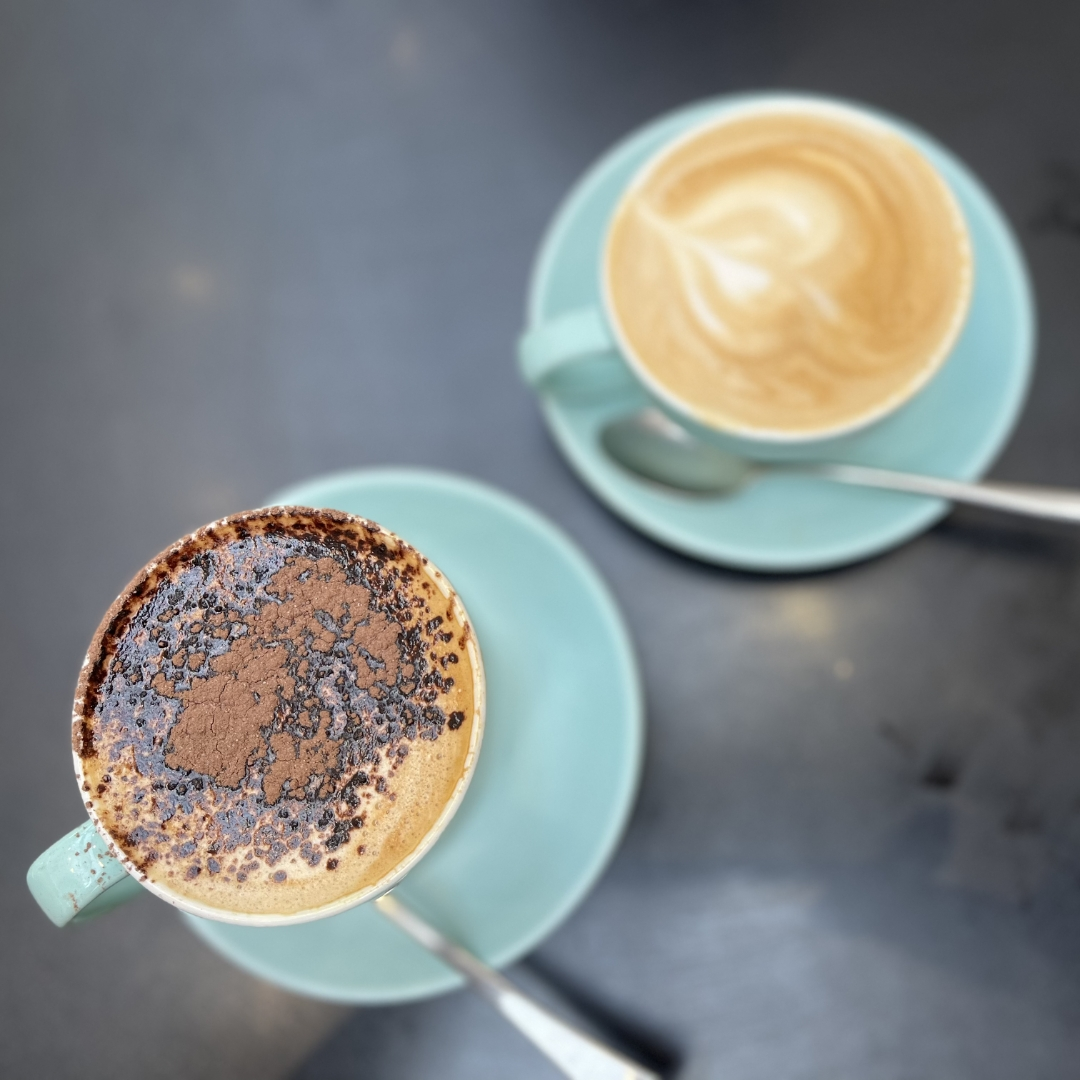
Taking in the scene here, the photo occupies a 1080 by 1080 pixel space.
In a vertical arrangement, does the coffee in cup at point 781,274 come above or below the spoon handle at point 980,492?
above

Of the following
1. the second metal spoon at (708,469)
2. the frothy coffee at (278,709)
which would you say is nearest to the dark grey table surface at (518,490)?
the second metal spoon at (708,469)

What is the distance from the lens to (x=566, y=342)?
0.85 m

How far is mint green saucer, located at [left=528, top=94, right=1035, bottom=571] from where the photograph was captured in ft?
3.06

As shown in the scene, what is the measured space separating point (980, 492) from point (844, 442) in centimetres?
14

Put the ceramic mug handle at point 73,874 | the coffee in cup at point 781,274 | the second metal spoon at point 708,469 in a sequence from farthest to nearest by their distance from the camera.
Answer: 1. the second metal spoon at point 708,469
2. the coffee in cup at point 781,274
3. the ceramic mug handle at point 73,874

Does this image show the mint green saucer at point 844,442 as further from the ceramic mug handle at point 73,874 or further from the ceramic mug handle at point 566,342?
the ceramic mug handle at point 73,874

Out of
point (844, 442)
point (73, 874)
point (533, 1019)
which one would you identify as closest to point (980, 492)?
point (844, 442)

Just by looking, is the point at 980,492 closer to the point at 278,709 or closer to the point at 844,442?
the point at 844,442

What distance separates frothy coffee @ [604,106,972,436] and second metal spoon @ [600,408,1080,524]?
0.11 metres

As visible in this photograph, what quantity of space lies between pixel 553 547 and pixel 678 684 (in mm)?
285

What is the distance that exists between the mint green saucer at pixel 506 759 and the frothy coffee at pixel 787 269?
0.73 ft

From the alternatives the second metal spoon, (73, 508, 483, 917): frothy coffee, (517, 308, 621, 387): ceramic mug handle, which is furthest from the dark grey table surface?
(73, 508, 483, 917): frothy coffee

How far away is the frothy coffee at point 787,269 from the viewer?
825 mm

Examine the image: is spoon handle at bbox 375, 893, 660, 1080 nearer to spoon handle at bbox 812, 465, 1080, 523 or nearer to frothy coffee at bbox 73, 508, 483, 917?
frothy coffee at bbox 73, 508, 483, 917
